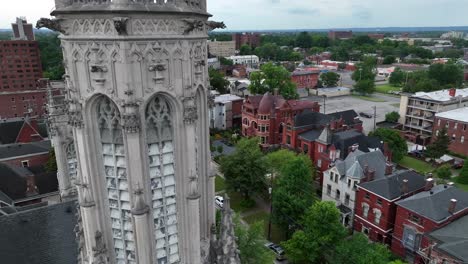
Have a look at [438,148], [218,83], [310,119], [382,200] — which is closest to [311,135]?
[310,119]

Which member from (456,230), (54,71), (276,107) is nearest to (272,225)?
(456,230)

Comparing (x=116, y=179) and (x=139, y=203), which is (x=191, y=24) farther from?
(x=139, y=203)

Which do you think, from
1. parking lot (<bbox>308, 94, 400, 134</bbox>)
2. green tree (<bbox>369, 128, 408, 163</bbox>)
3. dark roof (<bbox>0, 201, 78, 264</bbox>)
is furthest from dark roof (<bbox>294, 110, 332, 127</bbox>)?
dark roof (<bbox>0, 201, 78, 264</bbox>)

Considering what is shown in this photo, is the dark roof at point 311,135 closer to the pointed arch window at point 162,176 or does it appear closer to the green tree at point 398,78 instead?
the pointed arch window at point 162,176

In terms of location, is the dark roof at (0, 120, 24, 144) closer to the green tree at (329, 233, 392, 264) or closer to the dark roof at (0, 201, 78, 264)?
the dark roof at (0, 201, 78, 264)

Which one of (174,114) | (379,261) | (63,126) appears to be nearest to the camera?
(174,114)

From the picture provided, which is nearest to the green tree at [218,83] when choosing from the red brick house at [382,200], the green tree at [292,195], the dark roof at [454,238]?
the green tree at [292,195]

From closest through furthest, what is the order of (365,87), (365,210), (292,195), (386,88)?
(292,195) < (365,210) < (365,87) < (386,88)

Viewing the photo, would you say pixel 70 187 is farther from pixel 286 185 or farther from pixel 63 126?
pixel 286 185
